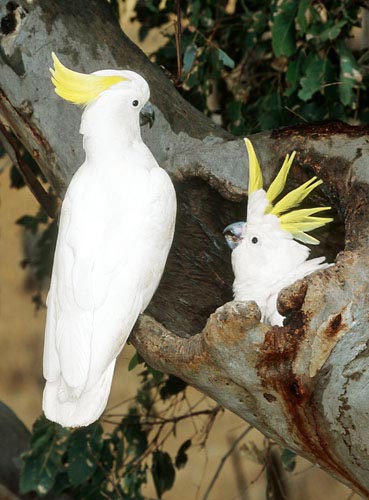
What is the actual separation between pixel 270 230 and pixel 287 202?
61 millimetres

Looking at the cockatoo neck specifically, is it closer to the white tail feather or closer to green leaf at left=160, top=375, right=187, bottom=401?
the white tail feather

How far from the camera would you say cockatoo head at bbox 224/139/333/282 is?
1856mm

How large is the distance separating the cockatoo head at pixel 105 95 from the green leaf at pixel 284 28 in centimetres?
52

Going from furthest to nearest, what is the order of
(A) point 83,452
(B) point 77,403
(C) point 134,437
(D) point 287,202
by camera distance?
1. (C) point 134,437
2. (A) point 83,452
3. (D) point 287,202
4. (B) point 77,403

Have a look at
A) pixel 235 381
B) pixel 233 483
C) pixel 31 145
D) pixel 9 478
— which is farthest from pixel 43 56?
pixel 233 483

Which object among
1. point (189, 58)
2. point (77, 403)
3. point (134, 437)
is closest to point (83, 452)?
point (134, 437)

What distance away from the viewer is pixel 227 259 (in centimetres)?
216

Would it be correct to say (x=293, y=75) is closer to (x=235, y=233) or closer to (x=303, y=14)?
(x=303, y=14)

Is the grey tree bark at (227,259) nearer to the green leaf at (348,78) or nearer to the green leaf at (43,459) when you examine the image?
the green leaf at (348,78)

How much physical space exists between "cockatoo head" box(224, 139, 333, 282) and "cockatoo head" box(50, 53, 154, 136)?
0.23 metres

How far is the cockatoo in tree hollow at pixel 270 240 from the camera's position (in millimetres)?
1854

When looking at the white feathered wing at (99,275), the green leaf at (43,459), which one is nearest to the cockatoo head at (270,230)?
the white feathered wing at (99,275)

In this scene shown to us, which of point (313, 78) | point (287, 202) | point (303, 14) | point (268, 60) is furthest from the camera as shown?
point (268, 60)

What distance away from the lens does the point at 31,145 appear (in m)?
2.24
